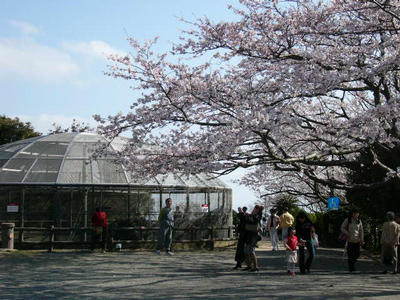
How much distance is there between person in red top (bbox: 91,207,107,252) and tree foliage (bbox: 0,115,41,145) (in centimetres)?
2747

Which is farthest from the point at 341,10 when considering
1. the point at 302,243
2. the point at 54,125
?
the point at 54,125

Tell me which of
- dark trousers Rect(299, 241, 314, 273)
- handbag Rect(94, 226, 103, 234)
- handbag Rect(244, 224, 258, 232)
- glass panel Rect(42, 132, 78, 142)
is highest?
glass panel Rect(42, 132, 78, 142)

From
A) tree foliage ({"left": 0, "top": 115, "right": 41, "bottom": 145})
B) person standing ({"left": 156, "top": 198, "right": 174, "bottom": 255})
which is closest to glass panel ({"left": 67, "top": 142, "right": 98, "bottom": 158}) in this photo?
person standing ({"left": 156, "top": 198, "right": 174, "bottom": 255})

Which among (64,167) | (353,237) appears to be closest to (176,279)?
(353,237)

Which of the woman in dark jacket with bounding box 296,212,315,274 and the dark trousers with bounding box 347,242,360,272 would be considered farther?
the dark trousers with bounding box 347,242,360,272

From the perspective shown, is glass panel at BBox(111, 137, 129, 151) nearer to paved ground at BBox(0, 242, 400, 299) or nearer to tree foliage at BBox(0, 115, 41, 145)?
paved ground at BBox(0, 242, 400, 299)

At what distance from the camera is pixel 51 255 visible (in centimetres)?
1897

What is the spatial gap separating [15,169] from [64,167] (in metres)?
2.04

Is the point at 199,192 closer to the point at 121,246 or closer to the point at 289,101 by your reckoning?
the point at 121,246

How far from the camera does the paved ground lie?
10.5 metres

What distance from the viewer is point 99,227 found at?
20062 mm

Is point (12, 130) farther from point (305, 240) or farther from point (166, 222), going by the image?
point (305, 240)

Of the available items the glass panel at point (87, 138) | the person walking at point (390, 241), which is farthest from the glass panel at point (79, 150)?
the person walking at point (390, 241)

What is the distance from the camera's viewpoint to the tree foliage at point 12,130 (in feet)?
148
